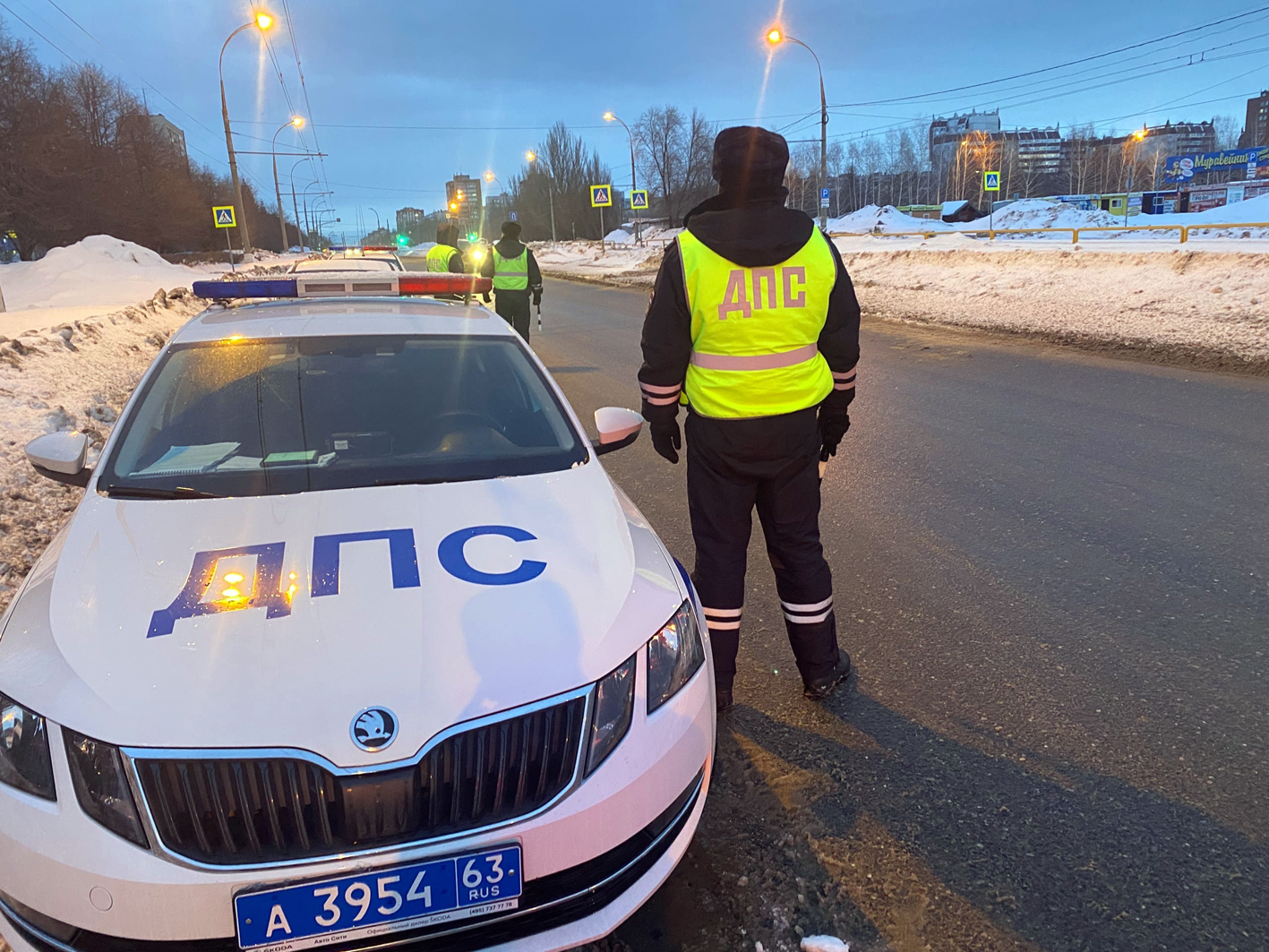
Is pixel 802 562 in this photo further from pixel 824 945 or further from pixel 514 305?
pixel 514 305

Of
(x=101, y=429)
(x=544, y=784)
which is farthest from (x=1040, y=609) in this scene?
(x=101, y=429)

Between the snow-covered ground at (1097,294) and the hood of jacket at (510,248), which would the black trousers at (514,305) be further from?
the snow-covered ground at (1097,294)

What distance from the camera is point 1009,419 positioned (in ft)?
24.4

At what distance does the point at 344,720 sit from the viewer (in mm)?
1786

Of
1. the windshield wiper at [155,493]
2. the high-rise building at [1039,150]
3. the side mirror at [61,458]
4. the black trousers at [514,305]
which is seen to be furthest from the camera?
the high-rise building at [1039,150]

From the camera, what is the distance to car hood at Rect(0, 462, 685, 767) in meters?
1.81

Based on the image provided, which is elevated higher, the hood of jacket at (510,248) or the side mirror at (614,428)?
the hood of jacket at (510,248)

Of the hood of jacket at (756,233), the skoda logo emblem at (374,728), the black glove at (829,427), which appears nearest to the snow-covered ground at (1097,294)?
the black glove at (829,427)

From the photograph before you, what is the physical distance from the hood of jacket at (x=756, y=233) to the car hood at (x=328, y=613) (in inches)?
36.1

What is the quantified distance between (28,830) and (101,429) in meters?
6.39

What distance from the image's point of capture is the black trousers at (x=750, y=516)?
3000 mm

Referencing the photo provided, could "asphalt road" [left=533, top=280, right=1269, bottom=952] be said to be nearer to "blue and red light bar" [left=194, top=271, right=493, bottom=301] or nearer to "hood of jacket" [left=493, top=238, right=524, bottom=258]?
"blue and red light bar" [left=194, top=271, right=493, bottom=301]

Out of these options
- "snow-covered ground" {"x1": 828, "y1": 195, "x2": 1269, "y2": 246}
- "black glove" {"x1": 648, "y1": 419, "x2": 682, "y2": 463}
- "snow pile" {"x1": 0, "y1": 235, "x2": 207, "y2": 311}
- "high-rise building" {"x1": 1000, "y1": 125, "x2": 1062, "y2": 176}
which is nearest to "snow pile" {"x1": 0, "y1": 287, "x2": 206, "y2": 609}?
"black glove" {"x1": 648, "y1": 419, "x2": 682, "y2": 463}

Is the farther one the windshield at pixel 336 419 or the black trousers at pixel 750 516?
the black trousers at pixel 750 516
